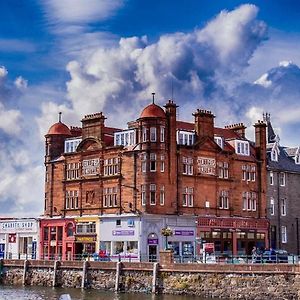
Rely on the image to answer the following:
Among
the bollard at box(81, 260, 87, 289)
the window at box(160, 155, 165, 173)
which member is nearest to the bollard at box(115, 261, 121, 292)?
the bollard at box(81, 260, 87, 289)

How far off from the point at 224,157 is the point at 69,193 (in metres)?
18.4

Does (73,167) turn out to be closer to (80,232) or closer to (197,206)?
(80,232)

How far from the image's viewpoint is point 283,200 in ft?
292

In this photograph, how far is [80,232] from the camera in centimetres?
8256

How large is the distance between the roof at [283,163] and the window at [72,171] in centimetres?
2300

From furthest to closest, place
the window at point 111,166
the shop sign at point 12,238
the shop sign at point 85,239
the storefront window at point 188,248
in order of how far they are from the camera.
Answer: the shop sign at point 12,238
the shop sign at point 85,239
the window at point 111,166
the storefront window at point 188,248

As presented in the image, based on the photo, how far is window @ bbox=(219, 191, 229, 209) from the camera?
8250 cm

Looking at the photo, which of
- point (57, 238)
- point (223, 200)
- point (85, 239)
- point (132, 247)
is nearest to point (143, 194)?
point (132, 247)

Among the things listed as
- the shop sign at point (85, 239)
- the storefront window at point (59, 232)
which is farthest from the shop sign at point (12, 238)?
the shop sign at point (85, 239)

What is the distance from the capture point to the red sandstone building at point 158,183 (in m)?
77.1

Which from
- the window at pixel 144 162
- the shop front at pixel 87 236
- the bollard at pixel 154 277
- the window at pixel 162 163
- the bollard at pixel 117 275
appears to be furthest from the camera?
the shop front at pixel 87 236

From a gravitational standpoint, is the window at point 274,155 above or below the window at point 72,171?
above

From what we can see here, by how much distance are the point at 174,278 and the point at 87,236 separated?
21828 mm

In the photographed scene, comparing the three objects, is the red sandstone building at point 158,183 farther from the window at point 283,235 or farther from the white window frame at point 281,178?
the window at point 283,235
